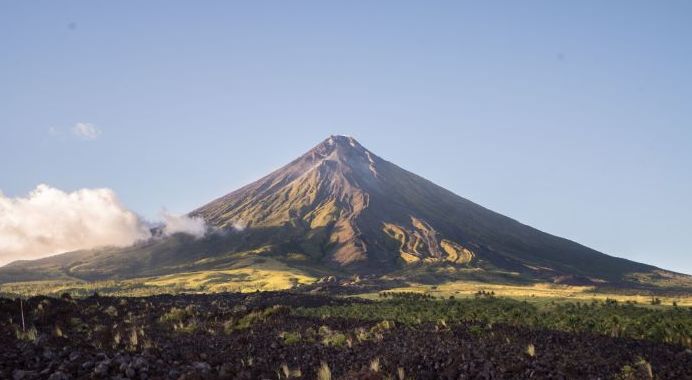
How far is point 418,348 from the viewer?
21.0 metres

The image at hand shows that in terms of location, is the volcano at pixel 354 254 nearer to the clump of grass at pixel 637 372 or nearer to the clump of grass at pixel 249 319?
the clump of grass at pixel 249 319

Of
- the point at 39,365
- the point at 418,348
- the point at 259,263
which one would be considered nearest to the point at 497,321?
the point at 418,348

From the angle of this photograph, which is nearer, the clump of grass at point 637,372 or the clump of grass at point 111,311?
the clump of grass at point 637,372

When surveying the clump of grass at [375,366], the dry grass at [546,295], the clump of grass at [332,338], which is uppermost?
the clump of grass at [375,366]

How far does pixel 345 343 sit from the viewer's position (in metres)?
24.0

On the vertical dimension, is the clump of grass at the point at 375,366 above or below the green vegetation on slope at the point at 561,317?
above

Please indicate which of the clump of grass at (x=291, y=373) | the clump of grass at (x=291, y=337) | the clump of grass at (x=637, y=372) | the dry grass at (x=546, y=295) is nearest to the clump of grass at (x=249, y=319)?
the clump of grass at (x=291, y=337)

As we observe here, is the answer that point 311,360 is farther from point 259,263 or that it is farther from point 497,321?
point 259,263

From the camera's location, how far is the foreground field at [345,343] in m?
16.1

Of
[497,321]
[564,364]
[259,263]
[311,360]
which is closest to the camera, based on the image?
[564,364]

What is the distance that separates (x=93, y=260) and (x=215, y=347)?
172 m

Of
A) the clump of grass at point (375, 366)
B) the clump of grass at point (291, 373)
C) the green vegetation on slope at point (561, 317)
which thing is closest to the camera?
the clump of grass at point (291, 373)

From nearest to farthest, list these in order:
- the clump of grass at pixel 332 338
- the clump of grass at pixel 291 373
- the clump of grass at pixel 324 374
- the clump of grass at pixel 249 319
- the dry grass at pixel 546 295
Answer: the clump of grass at pixel 324 374 → the clump of grass at pixel 291 373 → the clump of grass at pixel 332 338 → the clump of grass at pixel 249 319 → the dry grass at pixel 546 295

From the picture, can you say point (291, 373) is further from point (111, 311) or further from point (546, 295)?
point (546, 295)
